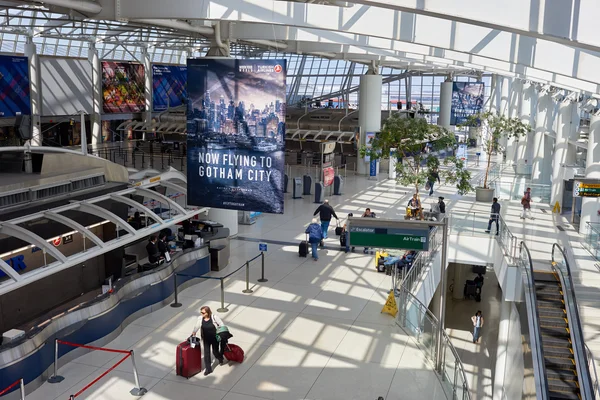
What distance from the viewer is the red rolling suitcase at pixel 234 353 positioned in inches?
417

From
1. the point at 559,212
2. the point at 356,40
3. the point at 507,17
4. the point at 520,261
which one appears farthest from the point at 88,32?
the point at 507,17

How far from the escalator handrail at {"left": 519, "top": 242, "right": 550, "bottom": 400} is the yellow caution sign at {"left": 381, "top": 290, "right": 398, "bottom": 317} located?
2783 millimetres

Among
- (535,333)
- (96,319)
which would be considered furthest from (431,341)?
(96,319)

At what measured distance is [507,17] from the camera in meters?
5.71

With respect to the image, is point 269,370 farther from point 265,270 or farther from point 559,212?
point 559,212

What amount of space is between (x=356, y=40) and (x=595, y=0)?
13201 millimetres

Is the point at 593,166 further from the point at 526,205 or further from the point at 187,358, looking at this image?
the point at 187,358

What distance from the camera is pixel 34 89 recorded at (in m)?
36.8

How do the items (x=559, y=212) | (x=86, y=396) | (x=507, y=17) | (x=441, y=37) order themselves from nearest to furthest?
(x=507, y=17) → (x=86, y=396) → (x=441, y=37) → (x=559, y=212)

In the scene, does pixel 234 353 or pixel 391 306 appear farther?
pixel 391 306

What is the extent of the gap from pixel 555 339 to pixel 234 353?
7.17m

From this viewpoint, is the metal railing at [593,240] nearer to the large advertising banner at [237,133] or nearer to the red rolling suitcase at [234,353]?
the large advertising banner at [237,133]

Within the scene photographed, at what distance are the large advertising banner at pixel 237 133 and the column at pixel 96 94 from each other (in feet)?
109

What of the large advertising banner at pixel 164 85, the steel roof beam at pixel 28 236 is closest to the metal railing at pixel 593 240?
the steel roof beam at pixel 28 236
